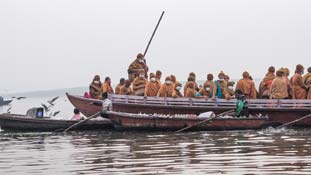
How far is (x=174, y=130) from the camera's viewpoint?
20859 mm

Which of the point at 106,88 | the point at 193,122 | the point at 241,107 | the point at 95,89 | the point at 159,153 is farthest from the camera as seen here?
the point at 95,89

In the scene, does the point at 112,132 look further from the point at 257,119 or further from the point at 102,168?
the point at 102,168

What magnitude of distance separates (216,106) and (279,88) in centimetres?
214

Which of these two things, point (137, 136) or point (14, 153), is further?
point (137, 136)

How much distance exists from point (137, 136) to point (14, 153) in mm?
4562

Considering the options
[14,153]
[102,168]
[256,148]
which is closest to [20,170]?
[102,168]

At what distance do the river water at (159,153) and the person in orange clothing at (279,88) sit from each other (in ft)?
4.79

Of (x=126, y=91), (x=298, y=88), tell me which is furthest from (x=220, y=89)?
(x=126, y=91)

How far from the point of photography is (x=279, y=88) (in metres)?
22.3

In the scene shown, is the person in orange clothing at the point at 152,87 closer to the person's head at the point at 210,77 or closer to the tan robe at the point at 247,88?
the person's head at the point at 210,77

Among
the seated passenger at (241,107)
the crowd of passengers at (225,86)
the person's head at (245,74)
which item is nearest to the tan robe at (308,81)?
the crowd of passengers at (225,86)

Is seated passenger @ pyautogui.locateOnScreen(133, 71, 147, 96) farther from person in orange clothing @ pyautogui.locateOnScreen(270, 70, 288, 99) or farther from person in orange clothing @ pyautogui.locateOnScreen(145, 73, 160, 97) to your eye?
person in orange clothing @ pyautogui.locateOnScreen(270, 70, 288, 99)

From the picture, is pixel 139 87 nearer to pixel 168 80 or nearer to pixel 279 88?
pixel 168 80

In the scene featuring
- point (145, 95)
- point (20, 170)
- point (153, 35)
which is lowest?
point (20, 170)
